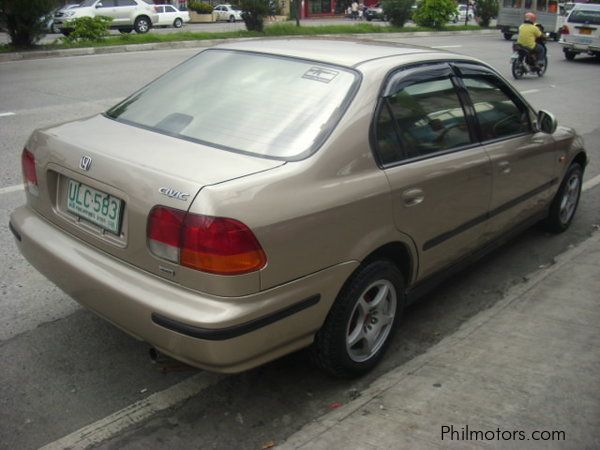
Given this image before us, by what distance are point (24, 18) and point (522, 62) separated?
12.8 meters

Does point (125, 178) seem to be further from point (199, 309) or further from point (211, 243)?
point (199, 309)

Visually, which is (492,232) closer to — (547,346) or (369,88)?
(547,346)

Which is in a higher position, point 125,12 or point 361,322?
point 125,12

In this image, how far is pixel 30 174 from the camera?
3336 mm

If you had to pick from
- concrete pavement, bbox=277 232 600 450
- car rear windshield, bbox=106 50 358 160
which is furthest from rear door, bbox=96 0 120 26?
concrete pavement, bbox=277 232 600 450

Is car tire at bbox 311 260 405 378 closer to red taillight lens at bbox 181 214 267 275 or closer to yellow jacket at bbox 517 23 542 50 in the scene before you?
red taillight lens at bbox 181 214 267 275

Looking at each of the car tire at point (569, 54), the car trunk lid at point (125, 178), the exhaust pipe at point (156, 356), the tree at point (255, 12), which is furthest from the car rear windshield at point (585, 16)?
the exhaust pipe at point (156, 356)

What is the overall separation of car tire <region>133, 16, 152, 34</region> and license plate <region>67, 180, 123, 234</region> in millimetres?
28551

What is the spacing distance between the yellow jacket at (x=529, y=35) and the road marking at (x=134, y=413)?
14681 millimetres

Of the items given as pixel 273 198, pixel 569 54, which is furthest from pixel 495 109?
pixel 569 54

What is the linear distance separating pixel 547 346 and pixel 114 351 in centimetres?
233

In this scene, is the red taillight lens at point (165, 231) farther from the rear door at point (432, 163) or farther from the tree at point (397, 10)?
the tree at point (397, 10)

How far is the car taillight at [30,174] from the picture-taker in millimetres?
3285

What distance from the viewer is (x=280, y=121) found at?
3037mm
